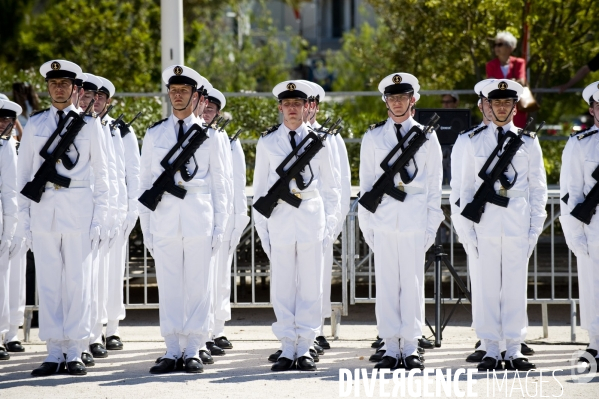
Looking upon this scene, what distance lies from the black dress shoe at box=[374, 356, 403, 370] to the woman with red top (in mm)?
4860

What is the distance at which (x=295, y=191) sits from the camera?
9.16 metres

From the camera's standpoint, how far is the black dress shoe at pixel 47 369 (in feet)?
29.1

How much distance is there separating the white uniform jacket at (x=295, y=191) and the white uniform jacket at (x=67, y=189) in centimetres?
127

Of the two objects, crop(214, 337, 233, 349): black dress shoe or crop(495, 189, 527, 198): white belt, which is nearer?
crop(495, 189, 527, 198): white belt

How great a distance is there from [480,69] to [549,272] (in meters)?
6.06

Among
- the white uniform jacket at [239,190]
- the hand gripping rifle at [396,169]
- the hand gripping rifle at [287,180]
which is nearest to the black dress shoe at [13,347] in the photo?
the white uniform jacket at [239,190]

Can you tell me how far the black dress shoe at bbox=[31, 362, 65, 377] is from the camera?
8.87 meters

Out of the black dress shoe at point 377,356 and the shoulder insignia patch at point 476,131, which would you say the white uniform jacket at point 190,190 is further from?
the shoulder insignia patch at point 476,131

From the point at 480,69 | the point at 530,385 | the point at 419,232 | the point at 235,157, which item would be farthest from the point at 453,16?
the point at 530,385

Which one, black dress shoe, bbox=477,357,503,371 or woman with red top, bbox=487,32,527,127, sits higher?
woman with red top, bbox=487,32,527,127

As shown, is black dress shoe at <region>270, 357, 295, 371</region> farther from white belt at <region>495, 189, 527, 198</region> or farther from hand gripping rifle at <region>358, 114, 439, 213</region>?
white belt at <region>495, 189, 527, 198</region>

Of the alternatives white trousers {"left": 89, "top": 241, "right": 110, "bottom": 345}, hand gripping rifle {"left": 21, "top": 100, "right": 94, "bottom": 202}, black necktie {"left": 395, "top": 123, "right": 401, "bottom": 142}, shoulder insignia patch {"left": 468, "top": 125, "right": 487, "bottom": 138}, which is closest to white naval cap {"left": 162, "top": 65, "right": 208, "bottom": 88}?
hand gripping rifle {"left": 21, "top": 100, "right": 94, "bottom": 202}

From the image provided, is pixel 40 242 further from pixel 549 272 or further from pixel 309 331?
pixel 549 272
